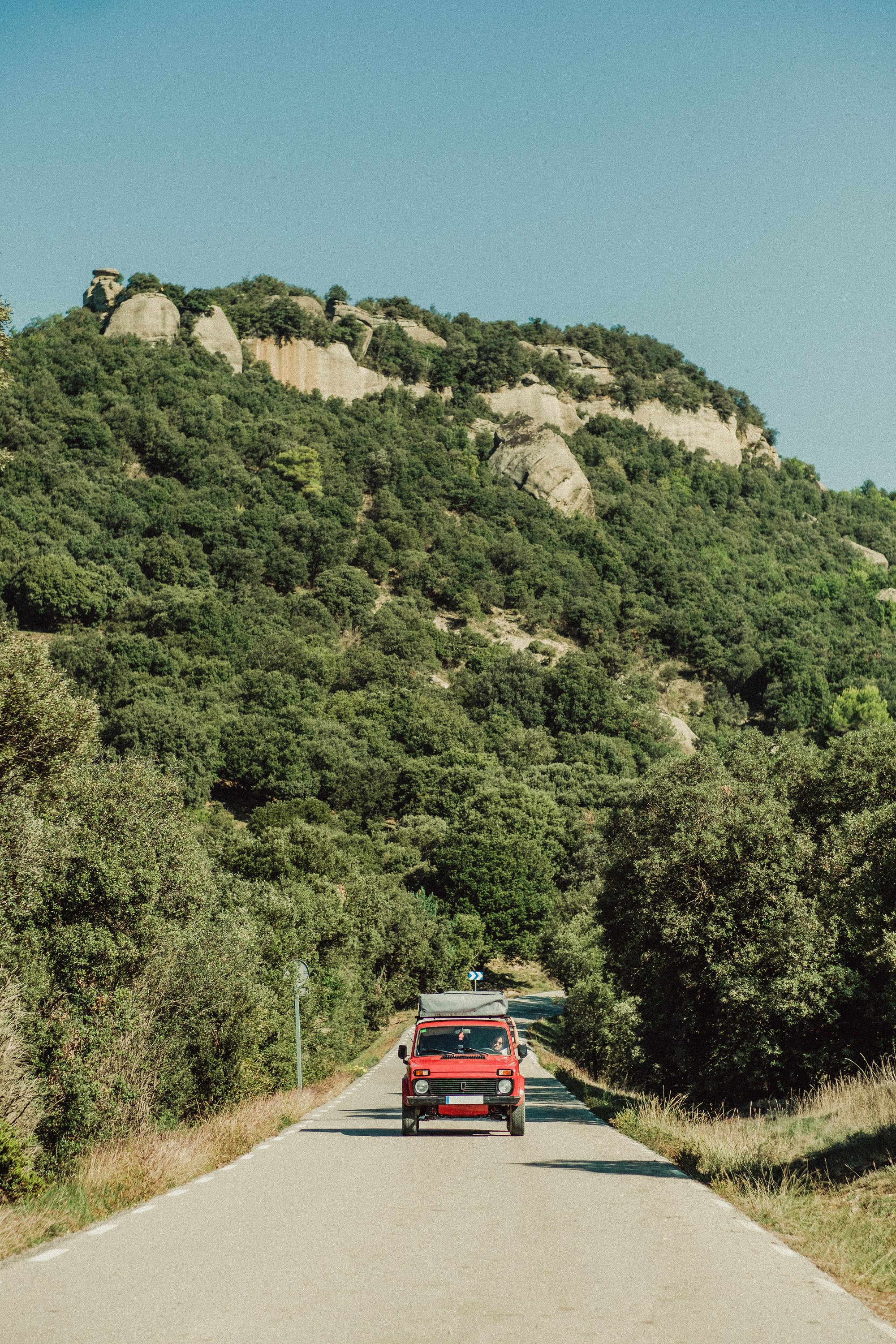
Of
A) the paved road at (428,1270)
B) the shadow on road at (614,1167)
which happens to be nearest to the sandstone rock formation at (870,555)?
the shadow on road at (614,1167)

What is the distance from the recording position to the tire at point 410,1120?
59.3 ft

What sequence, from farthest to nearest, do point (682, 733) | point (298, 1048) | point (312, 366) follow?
point (312, 366) → point (682, 733) → point (298, 1048)

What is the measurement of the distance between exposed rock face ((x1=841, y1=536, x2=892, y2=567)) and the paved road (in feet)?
563

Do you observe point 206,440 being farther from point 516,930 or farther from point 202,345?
point 516,930

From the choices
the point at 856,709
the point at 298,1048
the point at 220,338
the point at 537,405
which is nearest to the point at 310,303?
the point at 220,338

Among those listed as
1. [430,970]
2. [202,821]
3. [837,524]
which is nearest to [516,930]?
[430,970]

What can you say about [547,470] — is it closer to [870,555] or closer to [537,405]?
[537,405]

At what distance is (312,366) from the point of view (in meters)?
173

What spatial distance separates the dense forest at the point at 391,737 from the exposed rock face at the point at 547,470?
3800 mm

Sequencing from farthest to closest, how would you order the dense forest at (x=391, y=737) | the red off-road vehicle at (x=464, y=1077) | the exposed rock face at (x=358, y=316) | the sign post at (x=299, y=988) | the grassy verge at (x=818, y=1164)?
the exposed rock face at (x=358, y=316) < the sign post at (x=299, y=988) < the dense forest at (x=391, y=737) < the red off-road vehicle at (x=464, y=1077) < the grassy verge at (x=818, y=1164)

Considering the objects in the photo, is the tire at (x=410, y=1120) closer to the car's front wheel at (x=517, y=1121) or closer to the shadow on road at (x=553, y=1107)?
the car's front wheel at (x=517, y=1121)

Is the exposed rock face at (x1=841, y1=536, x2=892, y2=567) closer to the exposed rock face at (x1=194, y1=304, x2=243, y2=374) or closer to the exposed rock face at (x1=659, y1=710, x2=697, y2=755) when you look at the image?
the exposed rock face at (x1=659, y1=710, x2=697, y2=755)

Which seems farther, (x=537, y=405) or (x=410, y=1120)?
(x=537, y=405)

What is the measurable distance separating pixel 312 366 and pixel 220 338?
50.5ft
